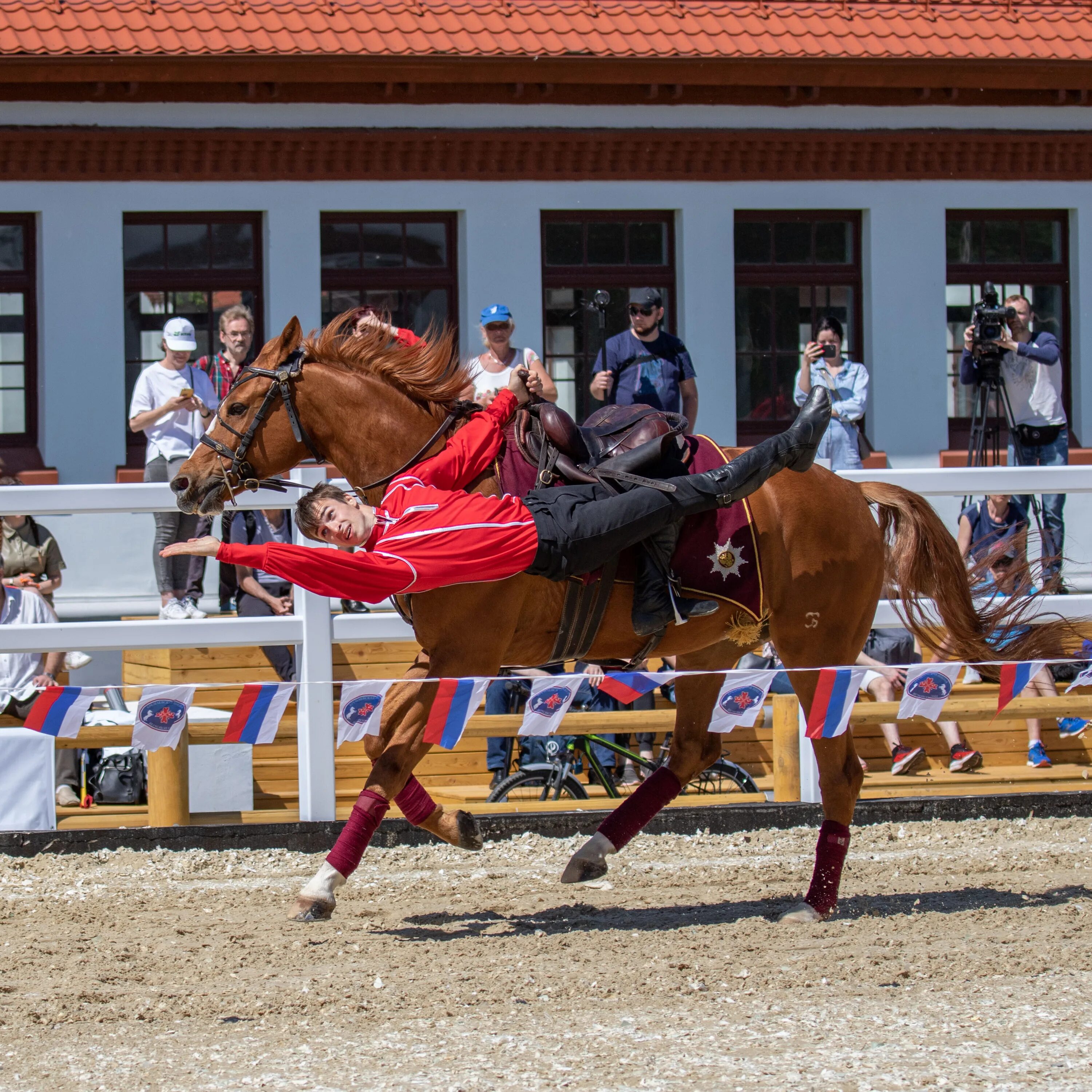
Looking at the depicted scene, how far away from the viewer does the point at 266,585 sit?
902 cm

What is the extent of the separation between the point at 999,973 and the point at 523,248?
9.24m

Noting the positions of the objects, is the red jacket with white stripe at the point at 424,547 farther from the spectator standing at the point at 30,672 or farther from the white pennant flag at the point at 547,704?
the spectator standing at the point at 30,672

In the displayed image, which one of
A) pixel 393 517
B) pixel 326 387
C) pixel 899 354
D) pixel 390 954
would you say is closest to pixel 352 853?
pixel 390 954

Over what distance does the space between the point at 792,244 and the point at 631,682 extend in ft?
28.1

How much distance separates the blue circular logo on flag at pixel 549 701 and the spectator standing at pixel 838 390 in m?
4.63

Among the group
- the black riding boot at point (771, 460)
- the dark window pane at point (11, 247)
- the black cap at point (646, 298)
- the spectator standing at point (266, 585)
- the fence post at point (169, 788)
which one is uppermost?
the dark window pane at point (11, 247)

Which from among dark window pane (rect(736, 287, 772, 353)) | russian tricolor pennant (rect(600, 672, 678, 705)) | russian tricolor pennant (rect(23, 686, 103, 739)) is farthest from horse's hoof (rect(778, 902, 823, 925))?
dark window pane (rect(736, 287, 772, 353))

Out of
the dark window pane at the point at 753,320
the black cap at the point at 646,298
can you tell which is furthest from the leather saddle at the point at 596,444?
the dark window pane at the point at 753,320

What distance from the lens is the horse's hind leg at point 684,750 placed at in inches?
251

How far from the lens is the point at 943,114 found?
13.8 meters

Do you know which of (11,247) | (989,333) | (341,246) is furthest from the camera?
(341,246)

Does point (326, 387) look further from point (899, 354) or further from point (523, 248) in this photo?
point (899, 354)

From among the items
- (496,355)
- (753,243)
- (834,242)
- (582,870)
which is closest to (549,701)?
(582,870)

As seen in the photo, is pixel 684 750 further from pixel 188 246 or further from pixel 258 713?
pixel 188 246
